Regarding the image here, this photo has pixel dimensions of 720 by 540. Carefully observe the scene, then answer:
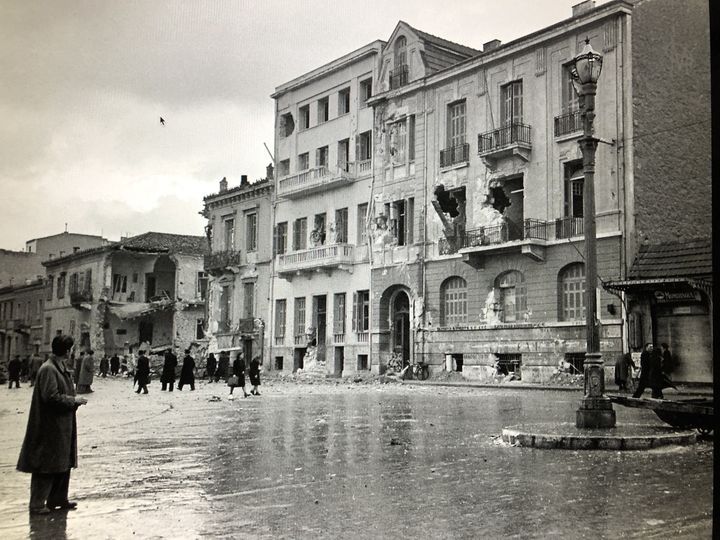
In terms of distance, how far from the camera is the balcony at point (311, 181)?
120ft

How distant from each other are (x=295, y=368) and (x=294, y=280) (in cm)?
437

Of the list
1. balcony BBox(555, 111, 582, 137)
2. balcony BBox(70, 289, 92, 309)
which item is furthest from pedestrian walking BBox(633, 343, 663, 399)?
balcony BBox(70, 289, 92, 309)

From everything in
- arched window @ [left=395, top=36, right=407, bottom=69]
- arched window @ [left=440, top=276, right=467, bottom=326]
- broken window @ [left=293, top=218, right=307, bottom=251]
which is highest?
arched window @ [left=395, top=36, right=407, bottom=69]

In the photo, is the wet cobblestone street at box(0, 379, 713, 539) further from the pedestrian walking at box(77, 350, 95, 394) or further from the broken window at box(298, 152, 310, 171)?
the broken window at box(298, 152, 310, 171)

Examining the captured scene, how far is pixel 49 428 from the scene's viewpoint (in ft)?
20.8

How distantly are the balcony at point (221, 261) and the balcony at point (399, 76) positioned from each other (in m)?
14.3

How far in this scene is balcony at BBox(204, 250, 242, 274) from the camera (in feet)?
144

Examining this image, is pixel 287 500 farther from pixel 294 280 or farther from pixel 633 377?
pixel 294 280

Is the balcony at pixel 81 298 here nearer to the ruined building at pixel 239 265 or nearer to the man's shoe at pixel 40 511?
the ruined building at pixel 239 265

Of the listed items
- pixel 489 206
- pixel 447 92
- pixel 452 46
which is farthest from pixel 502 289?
pixel 452 46

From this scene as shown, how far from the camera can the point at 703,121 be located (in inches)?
906

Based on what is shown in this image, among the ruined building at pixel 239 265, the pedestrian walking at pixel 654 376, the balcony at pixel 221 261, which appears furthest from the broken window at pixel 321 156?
the pedestrian walking at pixel 654 376

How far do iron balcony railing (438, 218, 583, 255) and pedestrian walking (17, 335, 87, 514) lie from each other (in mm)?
22016

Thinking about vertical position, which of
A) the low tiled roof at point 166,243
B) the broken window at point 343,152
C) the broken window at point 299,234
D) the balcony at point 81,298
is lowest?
the balcony at point 81,298
